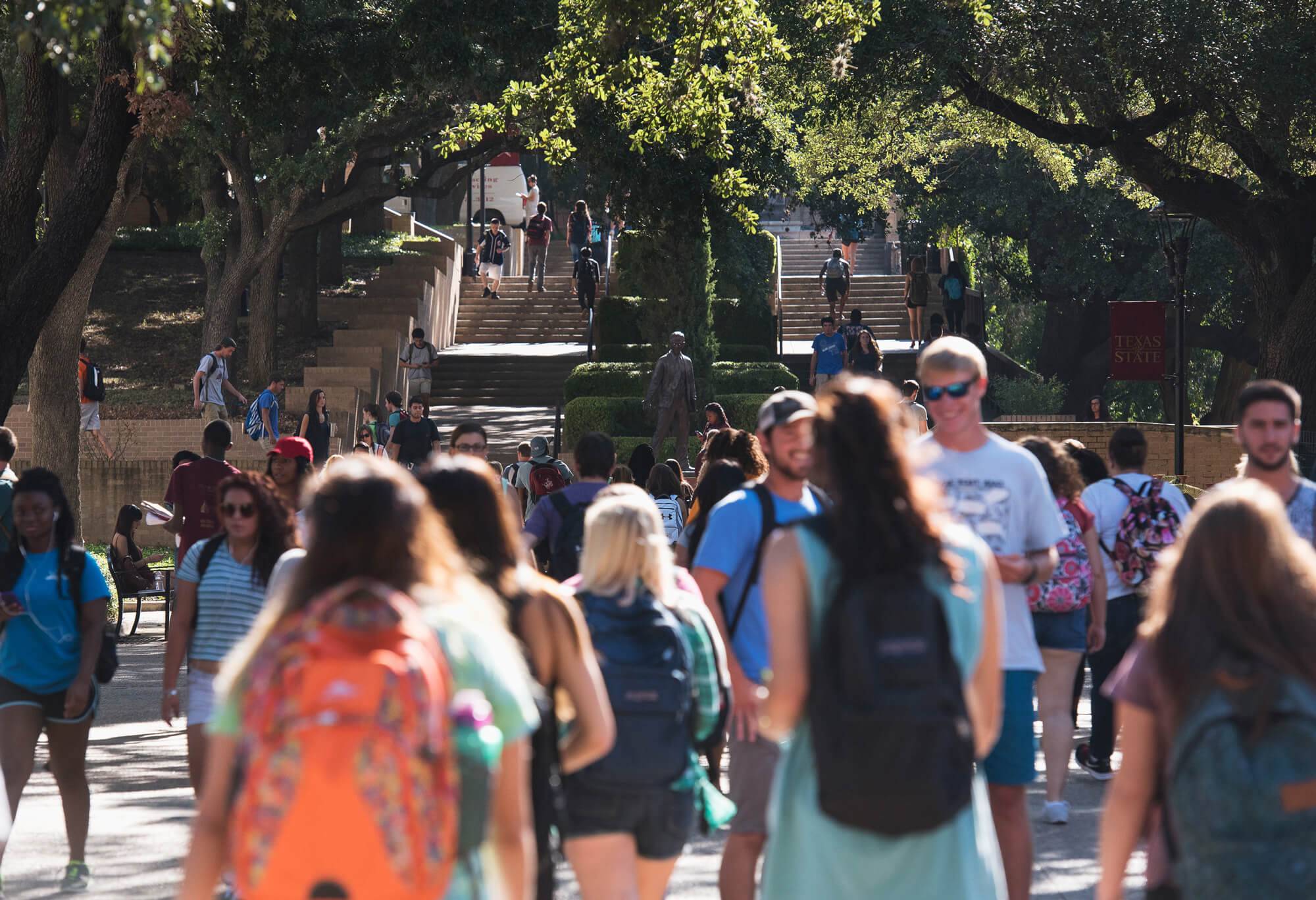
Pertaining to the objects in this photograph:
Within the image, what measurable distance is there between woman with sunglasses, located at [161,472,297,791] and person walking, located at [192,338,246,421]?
1760 centimetres

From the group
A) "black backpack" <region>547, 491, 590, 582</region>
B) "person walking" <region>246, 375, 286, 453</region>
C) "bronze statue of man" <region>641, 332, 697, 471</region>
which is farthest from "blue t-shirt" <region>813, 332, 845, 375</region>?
"black backpack" <region>547, 491, 590, 582</region>

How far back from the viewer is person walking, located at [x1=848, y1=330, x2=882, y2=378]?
83.0 feet

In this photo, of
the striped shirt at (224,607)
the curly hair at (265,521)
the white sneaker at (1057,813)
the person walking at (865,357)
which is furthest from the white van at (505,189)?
the striped shirt at (224,607)

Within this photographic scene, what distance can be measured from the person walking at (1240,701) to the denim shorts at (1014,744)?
88.6 inches

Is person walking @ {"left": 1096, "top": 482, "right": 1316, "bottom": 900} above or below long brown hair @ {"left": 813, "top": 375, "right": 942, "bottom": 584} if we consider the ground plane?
below

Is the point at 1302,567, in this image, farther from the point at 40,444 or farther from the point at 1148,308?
the point at 1148,308

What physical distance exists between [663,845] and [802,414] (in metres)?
1.61

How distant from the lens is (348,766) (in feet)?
10.2

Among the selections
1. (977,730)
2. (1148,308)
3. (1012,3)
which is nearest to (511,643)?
(977,730)

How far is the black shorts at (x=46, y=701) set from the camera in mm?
7059

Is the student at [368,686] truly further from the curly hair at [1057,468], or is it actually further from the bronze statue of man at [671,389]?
the bronze statue of man at [671,389]

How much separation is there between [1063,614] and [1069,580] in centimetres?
23

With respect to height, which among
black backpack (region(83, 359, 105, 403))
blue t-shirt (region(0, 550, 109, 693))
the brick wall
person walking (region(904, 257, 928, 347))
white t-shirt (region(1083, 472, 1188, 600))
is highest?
person walking (region(904, 257, 928, 347))

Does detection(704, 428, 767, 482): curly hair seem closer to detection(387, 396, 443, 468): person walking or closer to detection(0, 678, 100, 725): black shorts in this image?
detection(0, 678, 100, 725): black shorts
